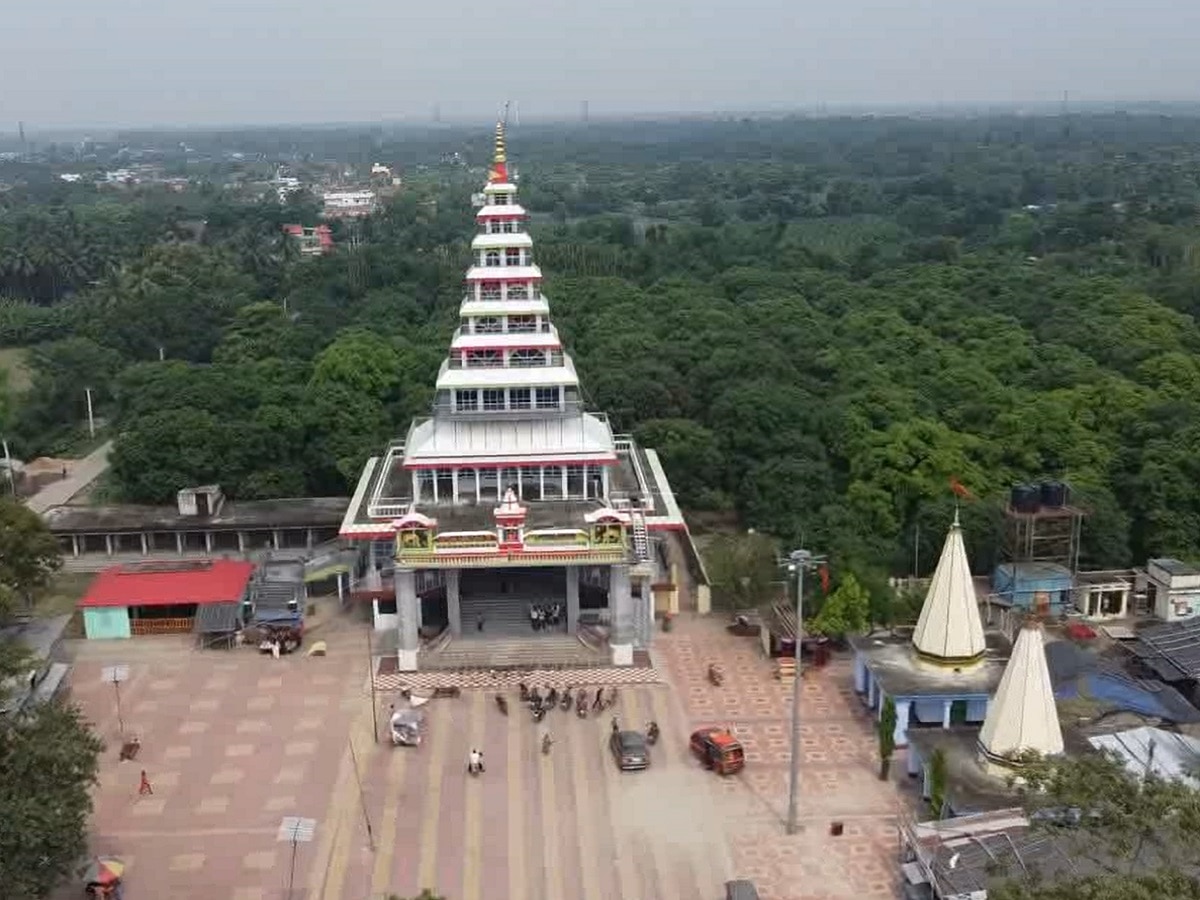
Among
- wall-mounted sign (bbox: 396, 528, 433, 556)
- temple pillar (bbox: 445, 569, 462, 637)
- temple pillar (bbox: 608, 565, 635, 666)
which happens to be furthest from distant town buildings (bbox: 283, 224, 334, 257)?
temple pillar (bbox: 608, 565, 635, 666)

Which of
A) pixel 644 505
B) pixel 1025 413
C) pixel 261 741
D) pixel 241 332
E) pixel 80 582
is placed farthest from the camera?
pixel 241 332

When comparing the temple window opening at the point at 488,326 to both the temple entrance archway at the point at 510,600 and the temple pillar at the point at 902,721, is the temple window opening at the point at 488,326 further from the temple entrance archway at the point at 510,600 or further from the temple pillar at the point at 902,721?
the temple pillar at the point at 902,721

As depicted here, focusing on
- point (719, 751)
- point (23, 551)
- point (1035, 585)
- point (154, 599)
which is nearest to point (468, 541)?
point (719, 751)

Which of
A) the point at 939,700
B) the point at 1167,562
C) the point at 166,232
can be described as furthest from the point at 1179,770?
the point at 166,232

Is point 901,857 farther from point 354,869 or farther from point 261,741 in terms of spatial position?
point 261,741

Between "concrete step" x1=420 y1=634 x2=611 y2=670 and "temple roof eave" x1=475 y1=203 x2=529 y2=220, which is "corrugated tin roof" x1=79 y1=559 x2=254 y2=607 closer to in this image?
"concrete step" x1=420 y1=634 x2=611 y2=670
